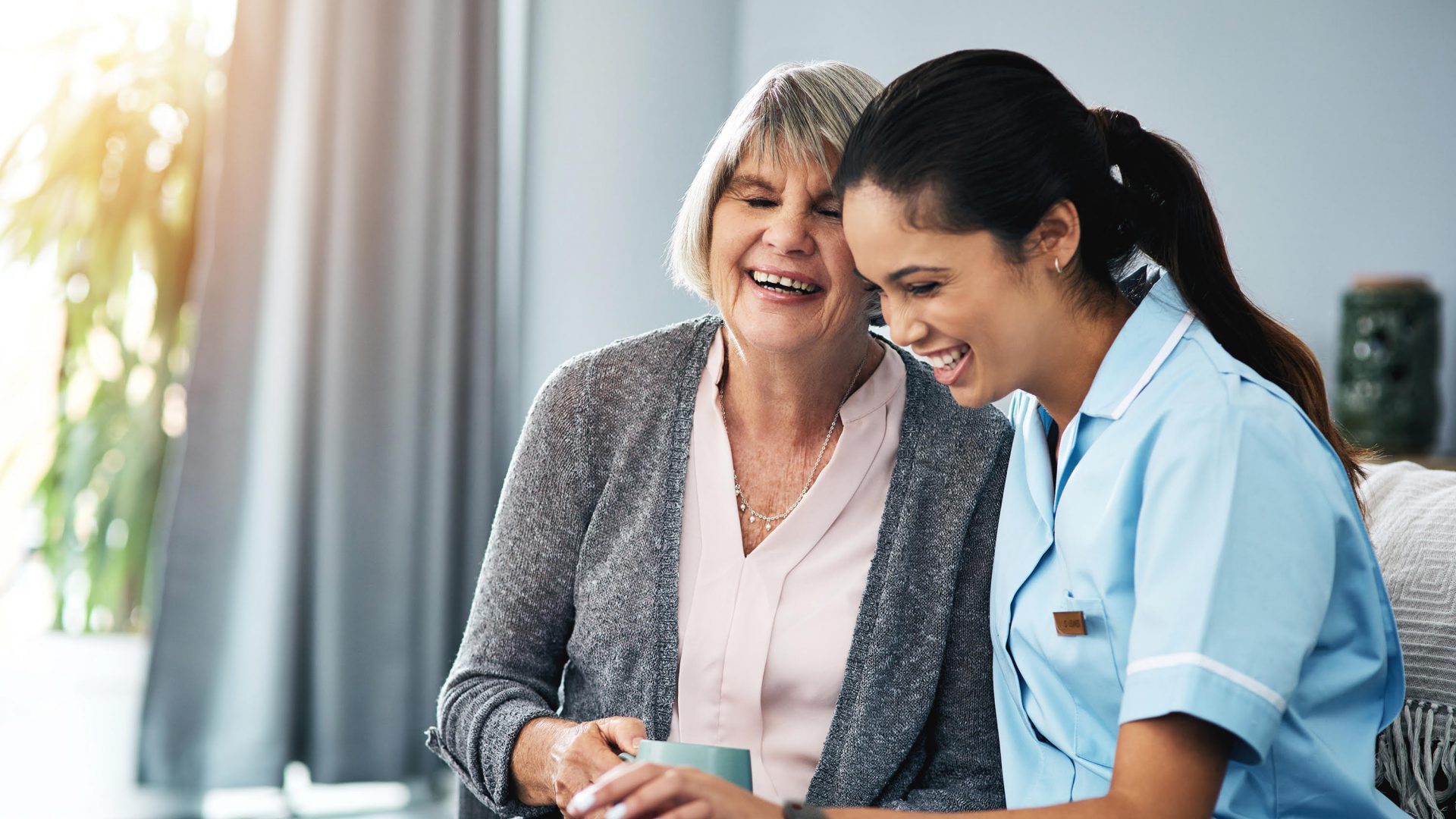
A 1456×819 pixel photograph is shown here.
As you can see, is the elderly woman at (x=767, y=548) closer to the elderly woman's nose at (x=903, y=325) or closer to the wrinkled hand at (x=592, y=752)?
the wrinkled hand at (x=592, y=752)

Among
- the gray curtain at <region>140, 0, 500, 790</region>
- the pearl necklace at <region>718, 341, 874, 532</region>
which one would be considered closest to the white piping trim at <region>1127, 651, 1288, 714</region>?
the pearl necklace at <region>718, 341, 874, 532</region>

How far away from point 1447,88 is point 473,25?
214 cm

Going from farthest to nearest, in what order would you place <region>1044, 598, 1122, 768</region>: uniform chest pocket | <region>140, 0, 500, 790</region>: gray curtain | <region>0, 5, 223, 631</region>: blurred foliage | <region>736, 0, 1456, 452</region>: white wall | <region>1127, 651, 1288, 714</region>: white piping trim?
1. <region>0, 5, 223, 631</region>: blurred foliage
2. <region>140, 0, 500, 790</region>: gray curtain
3. <region>736, 0, 1456, 452</region>: white wall
4. <region>1044, 598, 1122, 768</region>: uniform chest pocket
5. <region>1127, 651, 1288, 714</region>: white piping trim

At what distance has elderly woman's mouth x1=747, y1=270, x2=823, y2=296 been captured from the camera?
1.30 metres

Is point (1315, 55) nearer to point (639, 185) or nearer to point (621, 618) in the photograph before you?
point (639, 185)

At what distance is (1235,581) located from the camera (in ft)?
2.73

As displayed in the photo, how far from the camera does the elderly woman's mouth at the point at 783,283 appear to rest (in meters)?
1.30

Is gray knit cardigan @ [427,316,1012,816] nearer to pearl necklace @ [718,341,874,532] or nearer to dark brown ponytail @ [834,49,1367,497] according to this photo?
pearl necklace @ [718,341,874,532]

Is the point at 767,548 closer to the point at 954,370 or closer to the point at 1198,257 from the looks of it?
the point at 954,370

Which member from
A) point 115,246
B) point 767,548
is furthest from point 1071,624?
point 115,246

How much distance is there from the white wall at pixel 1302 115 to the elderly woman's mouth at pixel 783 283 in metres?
1.43

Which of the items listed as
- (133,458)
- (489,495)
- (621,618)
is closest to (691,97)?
(489,495)

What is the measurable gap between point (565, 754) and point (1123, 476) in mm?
595

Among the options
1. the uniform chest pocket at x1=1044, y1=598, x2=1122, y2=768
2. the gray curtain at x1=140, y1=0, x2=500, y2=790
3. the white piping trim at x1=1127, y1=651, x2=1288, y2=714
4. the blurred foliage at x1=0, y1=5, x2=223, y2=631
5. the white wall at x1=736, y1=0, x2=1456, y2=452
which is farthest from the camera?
the blurred foliage at x1=0, y1=5, x2=223, y2=631
